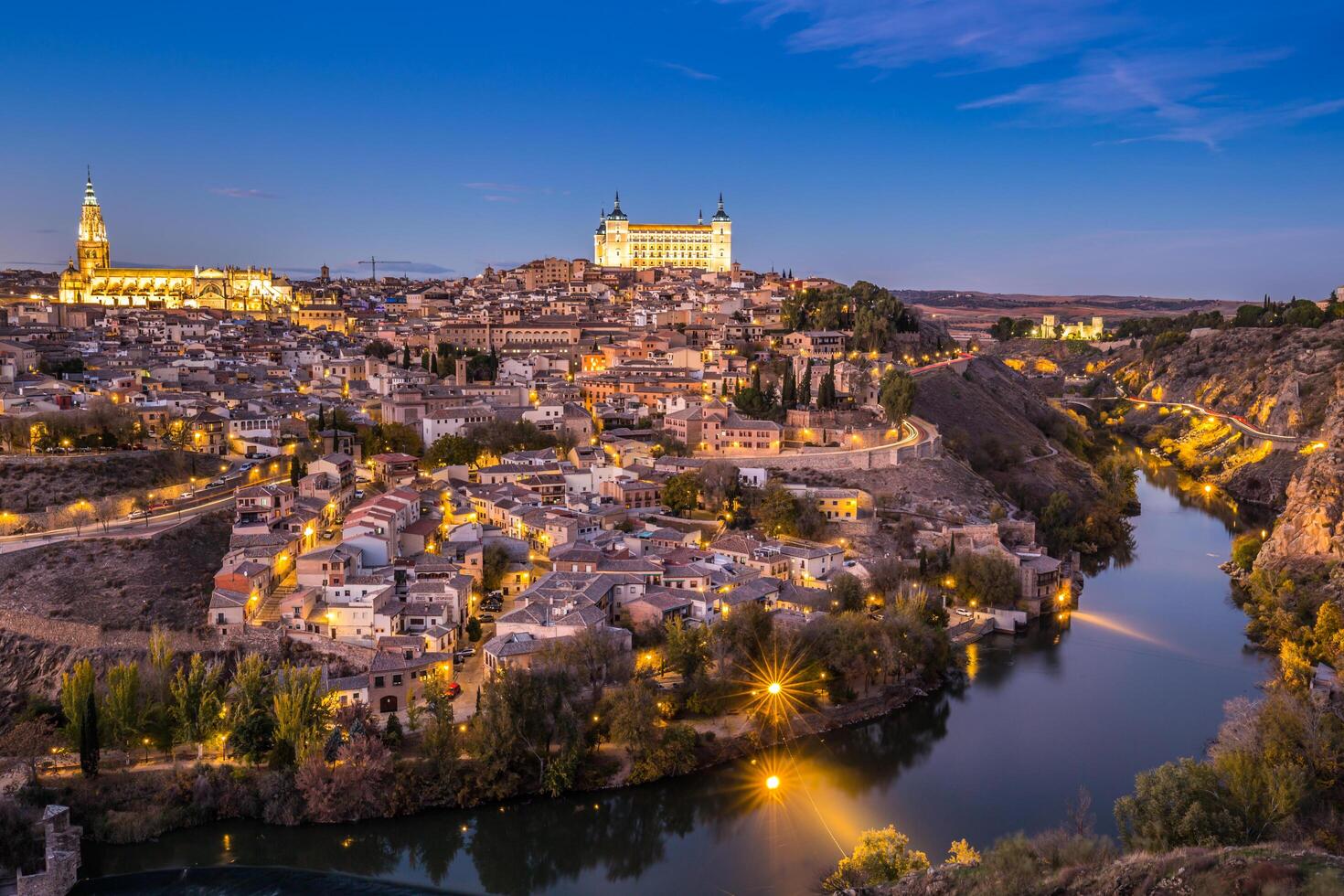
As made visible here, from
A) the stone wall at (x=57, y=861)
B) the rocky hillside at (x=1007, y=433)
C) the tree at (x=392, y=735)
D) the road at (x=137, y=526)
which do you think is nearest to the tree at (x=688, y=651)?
the tree at (x=392, y=735)

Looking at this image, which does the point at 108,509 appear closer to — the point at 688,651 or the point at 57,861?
the point at 57,861

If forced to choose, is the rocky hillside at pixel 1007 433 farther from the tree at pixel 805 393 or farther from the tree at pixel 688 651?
the tree at pixel 688 651

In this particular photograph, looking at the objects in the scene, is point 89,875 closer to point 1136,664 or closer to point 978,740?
point 978,740

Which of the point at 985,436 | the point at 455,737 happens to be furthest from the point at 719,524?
the point at 985,436

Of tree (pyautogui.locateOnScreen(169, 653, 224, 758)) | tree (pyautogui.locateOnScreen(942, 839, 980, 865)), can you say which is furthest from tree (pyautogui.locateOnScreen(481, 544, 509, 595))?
tree (pyautogui.locateOnScreen(942, 839, 980, 865))

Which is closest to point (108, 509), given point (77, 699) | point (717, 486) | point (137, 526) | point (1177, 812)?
point (137, 526)

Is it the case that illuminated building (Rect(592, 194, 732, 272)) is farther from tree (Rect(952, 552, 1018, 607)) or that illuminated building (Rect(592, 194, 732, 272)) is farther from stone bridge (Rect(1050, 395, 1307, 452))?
tree (Rect(952, 552, 1018, 607))

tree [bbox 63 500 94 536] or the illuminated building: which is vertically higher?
the illuminated building
